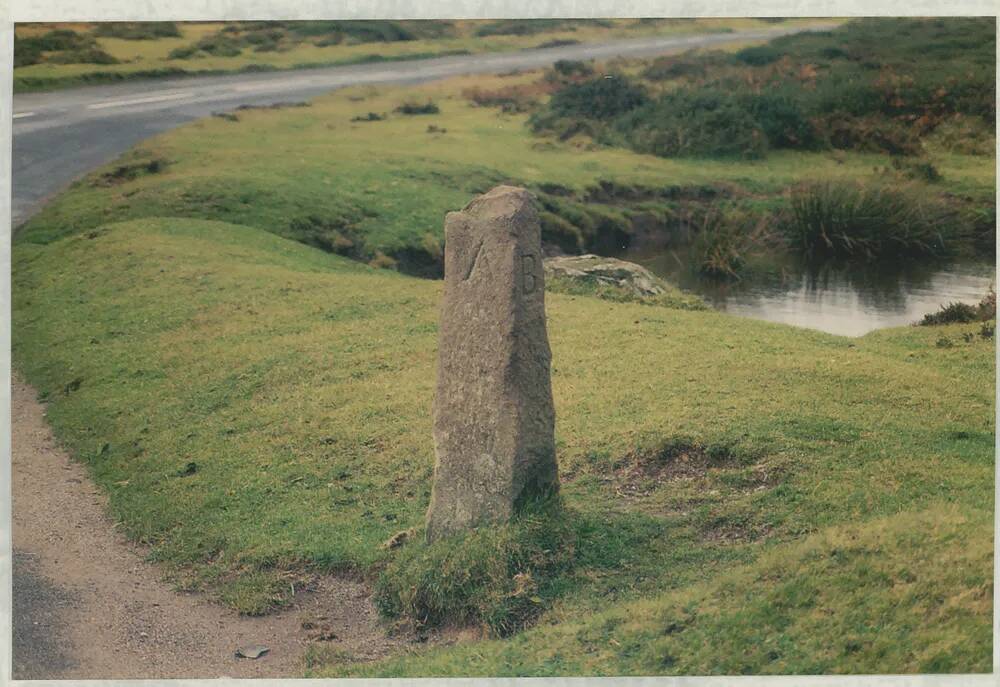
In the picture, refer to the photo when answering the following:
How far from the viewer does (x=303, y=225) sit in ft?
70.9

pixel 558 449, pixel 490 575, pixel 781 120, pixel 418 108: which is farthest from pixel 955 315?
pixel 418 108

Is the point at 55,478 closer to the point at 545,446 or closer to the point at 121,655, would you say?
the point at 121,655

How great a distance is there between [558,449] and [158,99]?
485 inches

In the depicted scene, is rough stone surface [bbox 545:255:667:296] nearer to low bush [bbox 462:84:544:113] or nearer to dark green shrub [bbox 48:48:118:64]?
dark green shrub [bbox 48:48:118:64]

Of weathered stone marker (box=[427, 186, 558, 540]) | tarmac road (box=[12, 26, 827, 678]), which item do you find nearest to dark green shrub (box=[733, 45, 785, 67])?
tarmac road (box=[12, 26, 827, 678])

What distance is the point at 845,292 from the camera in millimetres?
20219

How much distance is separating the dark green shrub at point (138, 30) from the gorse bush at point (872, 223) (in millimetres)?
10519

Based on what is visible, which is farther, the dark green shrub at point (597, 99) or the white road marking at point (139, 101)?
the dark green shrub at point (597, 99)

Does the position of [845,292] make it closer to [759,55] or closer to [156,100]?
[759,55]

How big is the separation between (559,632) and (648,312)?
7641 mm

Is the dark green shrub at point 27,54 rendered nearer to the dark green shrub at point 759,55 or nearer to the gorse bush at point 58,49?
the gorse bush at point 58,49

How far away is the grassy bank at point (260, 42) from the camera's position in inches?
626

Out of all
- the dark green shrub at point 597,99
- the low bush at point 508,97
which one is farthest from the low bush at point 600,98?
the low bush at point 508,97

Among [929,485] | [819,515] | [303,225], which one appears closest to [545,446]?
[819,515]
